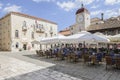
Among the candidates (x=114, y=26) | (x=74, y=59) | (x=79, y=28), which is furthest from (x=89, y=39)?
(x=79, y=28)

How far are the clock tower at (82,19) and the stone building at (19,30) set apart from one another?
10290 millimetres

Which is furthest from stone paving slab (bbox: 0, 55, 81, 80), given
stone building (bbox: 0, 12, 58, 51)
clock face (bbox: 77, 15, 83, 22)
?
clock face (bbox: 77, 15, 83, 22)

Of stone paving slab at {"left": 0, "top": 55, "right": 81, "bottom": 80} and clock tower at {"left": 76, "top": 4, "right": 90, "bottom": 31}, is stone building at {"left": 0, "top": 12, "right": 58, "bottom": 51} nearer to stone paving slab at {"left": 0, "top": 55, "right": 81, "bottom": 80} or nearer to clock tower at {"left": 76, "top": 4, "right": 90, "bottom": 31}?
clock tower at {"left": 76, "top": 4, "right": 90, "bottom": 31}

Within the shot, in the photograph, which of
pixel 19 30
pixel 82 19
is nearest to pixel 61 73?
pixel 19 30

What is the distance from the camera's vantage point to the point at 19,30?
116ft

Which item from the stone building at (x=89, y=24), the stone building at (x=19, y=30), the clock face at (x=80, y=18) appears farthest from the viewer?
the clock face at (x=80, y=18)

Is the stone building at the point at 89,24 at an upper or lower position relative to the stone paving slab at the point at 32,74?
upper

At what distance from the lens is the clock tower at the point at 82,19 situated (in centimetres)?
3809

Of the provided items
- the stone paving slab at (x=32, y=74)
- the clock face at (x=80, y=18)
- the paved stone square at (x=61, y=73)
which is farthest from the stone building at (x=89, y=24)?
the stone paving slab at (x=32, y=74)

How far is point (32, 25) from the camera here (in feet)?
129

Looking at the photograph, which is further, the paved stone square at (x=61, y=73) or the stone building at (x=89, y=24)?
the stone building at (x=89, y=24)

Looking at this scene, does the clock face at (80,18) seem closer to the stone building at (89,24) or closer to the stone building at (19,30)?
the stone building at (89,24)

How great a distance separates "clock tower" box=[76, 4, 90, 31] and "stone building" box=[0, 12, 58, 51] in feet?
33.8

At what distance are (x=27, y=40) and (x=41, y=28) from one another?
640 centimetres
